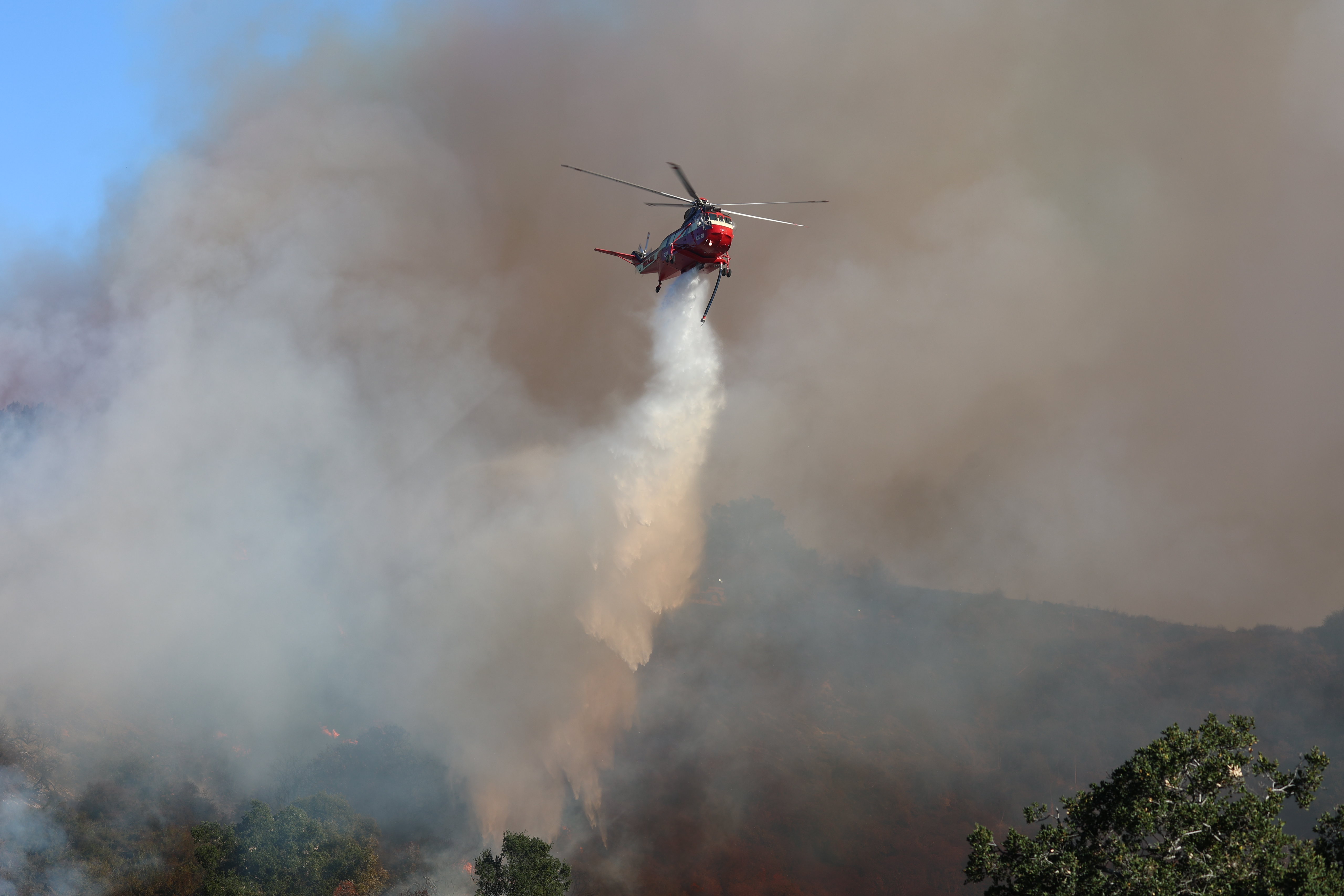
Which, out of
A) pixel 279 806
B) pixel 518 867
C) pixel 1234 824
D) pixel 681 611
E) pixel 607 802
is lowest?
pixel 1234 824

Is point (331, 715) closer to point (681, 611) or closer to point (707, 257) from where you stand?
point (681, 611)

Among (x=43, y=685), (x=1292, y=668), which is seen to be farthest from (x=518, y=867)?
(x=1292, y=668)

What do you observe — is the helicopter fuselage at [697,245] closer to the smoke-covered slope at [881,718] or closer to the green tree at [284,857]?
the green tree at [284,857]

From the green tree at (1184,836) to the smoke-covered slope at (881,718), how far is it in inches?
2777

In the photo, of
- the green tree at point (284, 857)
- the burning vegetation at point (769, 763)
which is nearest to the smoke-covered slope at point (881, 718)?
the burning vegetation at point (769, 763)

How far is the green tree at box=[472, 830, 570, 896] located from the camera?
54.2 meters

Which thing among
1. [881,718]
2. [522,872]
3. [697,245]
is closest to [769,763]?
[881,718]

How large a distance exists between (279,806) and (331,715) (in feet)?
72.4

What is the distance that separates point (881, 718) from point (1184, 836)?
112282 millimetres

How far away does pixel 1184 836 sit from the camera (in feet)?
91.5

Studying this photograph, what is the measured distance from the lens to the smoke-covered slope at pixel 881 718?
104 meters

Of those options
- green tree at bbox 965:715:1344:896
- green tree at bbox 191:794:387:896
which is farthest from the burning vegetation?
green tree at bbox 965:715:1344:896

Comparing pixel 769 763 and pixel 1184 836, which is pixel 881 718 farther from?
pixel 1184 836

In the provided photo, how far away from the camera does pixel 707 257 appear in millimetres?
56688
